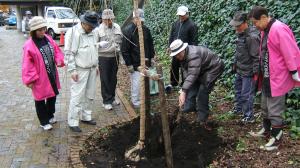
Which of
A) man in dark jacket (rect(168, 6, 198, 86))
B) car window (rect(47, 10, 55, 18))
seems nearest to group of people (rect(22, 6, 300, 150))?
man in dark jacket (rect(168, 6, 198, 86))

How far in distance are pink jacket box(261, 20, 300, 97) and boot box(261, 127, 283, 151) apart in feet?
1.71

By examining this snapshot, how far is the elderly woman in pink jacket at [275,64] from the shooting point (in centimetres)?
459

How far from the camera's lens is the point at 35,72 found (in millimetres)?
5965

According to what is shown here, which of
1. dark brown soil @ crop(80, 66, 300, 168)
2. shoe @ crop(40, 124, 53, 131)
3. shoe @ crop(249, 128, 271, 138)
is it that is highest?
shoe @ crop(249, 128, 271, 138)

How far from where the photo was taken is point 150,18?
15398mm

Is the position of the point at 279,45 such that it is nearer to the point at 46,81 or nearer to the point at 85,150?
the point at 85,150

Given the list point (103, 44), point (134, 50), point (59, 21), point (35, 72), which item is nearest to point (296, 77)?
point (134, 50)

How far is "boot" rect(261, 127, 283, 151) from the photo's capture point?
16.3 ft

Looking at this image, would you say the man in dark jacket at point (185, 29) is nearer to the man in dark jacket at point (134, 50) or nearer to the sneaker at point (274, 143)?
the man in dark jacket at point (134, 50)

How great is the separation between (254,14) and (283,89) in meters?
1.00

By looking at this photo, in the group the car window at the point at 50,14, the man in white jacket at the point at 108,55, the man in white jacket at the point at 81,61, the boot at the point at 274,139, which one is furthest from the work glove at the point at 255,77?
the car window at the point at 50,14

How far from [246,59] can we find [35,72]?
3285 millimetres

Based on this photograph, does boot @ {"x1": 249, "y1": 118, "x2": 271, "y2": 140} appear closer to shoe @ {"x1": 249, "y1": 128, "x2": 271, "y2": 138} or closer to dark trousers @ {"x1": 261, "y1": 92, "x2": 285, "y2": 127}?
shoe @ {"x1": 249, "y1": 128, "x2": 271, "y2": 138}

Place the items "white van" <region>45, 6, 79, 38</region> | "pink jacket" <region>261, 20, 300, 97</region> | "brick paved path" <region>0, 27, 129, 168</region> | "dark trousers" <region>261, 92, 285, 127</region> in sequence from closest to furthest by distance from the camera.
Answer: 1. "pink jacket" <region>261, 20, 300, 97</region>
2. "dark trousers" <region>261, 92, 285, 127</region>
3. "brick paved path" <region>0, 27, 129, 168</region>
4. "white van" <region>45, 6, 79, 38</region>
